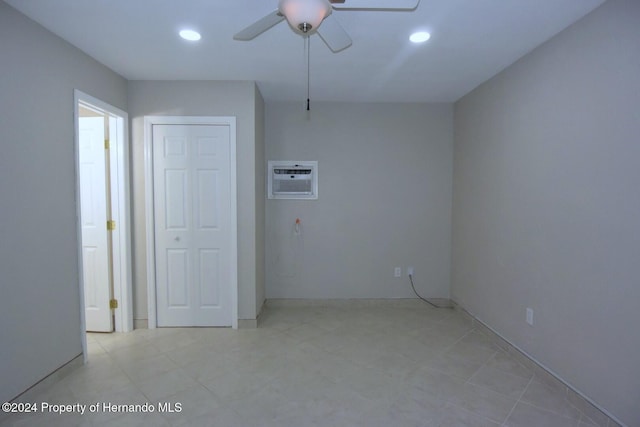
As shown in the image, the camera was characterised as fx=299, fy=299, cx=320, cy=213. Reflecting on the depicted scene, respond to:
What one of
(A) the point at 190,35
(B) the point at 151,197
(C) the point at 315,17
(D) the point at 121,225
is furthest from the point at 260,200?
(C) the point at 315,17

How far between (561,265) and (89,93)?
4045 millimetres

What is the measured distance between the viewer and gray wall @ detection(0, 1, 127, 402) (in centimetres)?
A: 191

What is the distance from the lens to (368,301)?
3.92 meters

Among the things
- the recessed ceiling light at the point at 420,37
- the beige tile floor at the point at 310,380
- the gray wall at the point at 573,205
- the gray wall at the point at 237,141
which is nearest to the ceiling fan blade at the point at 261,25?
the recessed ceiling light at the point at 420,37

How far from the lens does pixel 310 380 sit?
7.63ft

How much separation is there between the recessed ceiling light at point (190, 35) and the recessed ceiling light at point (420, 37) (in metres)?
1.61

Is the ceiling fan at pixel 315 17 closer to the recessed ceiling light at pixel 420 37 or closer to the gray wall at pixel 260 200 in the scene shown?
the recessed ceiling light at pixel 420 37

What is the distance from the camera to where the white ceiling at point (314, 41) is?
1.92 m

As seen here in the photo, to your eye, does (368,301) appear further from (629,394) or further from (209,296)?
(629,394)

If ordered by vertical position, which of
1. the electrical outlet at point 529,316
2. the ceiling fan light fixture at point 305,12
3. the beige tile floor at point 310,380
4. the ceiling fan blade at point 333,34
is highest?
the ceiling fan blade at point 333,34

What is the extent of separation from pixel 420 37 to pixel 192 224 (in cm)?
274

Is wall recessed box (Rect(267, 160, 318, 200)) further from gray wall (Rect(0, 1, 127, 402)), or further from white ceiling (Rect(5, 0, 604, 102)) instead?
gray wall (Rect(0, 1, 127, 402))

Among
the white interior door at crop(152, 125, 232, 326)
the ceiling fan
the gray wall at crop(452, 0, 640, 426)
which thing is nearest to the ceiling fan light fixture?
the ceiling fan

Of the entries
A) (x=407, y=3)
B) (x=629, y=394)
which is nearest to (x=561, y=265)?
(x=629, y=394)
